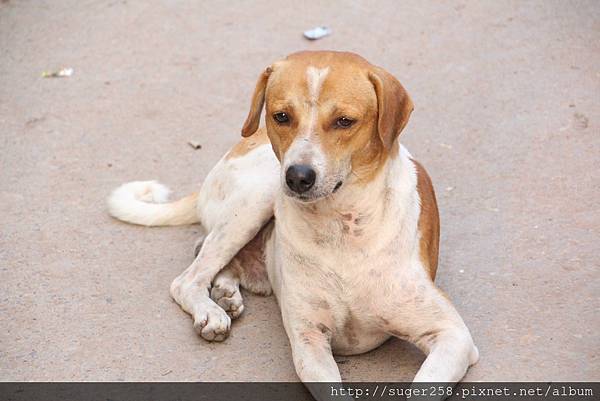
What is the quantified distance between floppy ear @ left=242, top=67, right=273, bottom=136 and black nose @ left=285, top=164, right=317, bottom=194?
1.73ft

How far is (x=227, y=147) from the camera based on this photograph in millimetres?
5914

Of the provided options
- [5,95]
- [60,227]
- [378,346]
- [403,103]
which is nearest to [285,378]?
[378,346]

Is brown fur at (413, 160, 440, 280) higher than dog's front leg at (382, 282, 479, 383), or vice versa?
brown fur at (413, 160, 440, 280)

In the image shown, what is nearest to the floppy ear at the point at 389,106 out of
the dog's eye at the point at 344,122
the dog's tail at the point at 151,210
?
the dog's eye at the point at 344,122

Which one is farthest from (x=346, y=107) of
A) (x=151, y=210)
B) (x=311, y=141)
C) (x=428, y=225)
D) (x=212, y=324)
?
(x=151, y=210)

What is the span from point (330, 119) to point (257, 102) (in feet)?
1.64

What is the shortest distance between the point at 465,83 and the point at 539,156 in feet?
3.36

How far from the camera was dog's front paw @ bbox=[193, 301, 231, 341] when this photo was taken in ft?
13.9

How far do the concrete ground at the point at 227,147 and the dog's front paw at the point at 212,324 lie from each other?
0.16ft

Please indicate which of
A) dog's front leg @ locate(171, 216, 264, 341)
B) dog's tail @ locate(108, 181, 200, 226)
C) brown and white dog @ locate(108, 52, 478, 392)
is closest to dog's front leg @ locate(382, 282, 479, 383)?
brown and white dog @ locate(108, 52, 478, 392)

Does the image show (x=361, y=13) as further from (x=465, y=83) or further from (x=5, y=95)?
(x=5, y=95)

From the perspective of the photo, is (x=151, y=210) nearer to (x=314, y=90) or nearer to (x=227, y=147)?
(x=227, y=147)

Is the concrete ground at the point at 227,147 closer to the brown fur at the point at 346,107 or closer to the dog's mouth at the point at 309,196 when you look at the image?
the dog's mouth at the point at 309,196

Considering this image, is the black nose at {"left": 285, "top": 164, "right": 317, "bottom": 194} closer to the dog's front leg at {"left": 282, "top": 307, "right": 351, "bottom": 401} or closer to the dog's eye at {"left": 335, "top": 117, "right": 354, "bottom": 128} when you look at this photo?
the dog's eye at {"left": 335, "top": 117, "right": 354, "bottom": 128}
